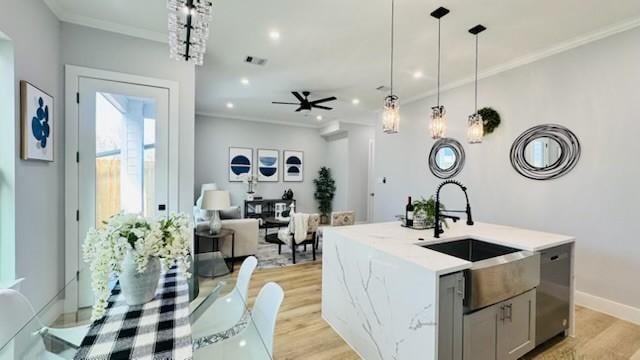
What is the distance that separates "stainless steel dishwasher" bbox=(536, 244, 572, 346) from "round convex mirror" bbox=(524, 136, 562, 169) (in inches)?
56.9

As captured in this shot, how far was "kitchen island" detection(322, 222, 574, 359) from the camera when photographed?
5.21 feet

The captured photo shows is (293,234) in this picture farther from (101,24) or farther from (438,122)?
(101,24)

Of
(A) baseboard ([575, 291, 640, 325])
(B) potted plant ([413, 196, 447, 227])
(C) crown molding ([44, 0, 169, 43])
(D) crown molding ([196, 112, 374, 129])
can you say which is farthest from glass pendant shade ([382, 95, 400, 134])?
(D) crown molding ([196, 112, 374, 129])

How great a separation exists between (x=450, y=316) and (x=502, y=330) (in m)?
0.57

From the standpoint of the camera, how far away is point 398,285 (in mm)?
1784

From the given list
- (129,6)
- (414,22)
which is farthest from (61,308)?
(414,22)

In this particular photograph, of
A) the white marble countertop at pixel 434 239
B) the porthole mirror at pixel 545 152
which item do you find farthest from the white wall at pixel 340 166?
the white marble countertop at pixel 434 239

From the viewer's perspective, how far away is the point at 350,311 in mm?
2283

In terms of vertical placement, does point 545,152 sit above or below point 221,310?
above

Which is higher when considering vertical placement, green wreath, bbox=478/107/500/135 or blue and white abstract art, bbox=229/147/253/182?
Answer: green wreath, bbox=478/107/500/135

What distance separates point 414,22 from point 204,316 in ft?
10.2

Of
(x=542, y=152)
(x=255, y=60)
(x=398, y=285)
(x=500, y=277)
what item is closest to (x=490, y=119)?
(x=542, y=152)

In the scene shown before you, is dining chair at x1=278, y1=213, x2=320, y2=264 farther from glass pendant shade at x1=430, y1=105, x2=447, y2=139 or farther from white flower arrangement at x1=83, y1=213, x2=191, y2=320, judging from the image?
white flower arrangement at x1=83, y1=213, x2=191, y2=320

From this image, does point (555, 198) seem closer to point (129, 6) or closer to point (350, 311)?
point (350, 311)
